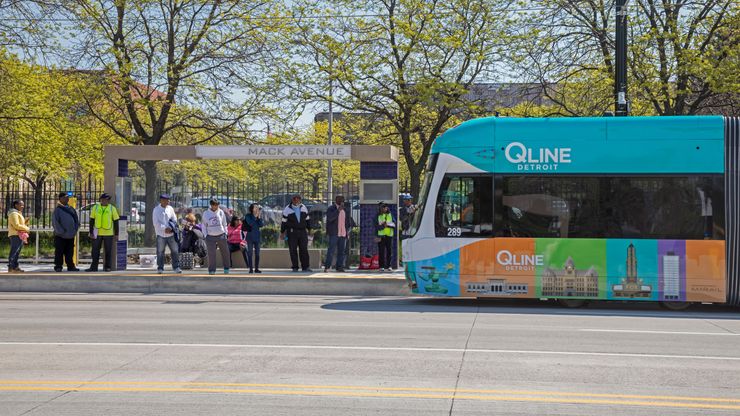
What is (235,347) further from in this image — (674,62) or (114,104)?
(114,104)

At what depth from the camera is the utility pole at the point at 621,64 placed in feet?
59.6

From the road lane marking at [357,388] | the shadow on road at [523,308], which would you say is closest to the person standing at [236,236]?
the shadow on road at [523,308]

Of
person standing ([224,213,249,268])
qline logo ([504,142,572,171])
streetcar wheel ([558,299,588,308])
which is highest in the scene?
qline logo ([504,142,572,171])

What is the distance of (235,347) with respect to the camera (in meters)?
10.1

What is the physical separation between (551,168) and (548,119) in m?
0.85

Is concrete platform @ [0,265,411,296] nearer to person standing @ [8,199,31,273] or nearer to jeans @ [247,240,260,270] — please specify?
jeans @ [247,240,260,270]

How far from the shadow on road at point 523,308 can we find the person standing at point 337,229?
3266 mm

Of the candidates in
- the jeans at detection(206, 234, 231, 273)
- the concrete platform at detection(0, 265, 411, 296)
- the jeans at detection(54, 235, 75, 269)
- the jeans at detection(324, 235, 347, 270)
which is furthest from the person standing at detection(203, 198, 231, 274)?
the jeans at detection(54, 235, 75, 269)

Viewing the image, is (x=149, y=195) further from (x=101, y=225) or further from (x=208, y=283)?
(x=208, y=283)

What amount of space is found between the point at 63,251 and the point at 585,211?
11837 mm

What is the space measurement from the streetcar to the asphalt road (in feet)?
2.11

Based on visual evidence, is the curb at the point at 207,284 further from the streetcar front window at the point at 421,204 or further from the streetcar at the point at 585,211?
the streetcar at the point at 585,211

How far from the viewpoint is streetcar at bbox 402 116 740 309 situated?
14531 mm

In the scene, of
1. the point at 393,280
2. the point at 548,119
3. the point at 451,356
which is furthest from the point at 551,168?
the point at 451,356
